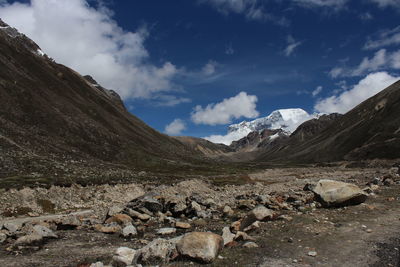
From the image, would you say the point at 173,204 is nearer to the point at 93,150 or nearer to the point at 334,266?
the point at 334,266

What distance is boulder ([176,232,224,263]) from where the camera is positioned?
A: 15.8 metres

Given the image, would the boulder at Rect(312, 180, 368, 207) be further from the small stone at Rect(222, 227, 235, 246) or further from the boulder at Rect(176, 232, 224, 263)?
the boulder at Rect(176, 232, 224, 263)

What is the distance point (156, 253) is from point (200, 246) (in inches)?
85.6

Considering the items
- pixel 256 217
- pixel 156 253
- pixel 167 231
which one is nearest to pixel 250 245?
pixel 156 253

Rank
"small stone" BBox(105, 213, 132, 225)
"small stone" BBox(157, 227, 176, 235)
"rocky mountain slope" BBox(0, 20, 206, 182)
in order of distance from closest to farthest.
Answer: "small stone" BBox(157, 227, 176, 235) < "small stone" BBox(105, 213, 132, 225) < "rocky mountain slope" BBox(0, 20, 206, 182)

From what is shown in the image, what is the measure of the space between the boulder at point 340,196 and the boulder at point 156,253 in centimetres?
1537

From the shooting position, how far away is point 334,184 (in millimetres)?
28062

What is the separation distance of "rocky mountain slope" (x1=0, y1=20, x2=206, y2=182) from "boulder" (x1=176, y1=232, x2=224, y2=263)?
5895 cm

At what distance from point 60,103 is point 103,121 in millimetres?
24993

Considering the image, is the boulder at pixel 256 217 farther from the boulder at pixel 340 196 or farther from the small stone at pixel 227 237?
the boulder at pixel 340 196

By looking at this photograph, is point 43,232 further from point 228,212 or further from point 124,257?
point 228,212

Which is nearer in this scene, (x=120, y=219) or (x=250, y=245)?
(x=250, y=245)

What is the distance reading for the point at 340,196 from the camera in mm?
26484

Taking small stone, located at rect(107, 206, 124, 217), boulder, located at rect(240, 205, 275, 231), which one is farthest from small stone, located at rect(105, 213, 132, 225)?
boulder, located at rect(240, 205, 275, 231)
